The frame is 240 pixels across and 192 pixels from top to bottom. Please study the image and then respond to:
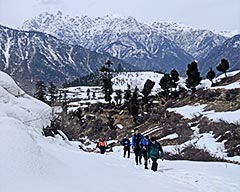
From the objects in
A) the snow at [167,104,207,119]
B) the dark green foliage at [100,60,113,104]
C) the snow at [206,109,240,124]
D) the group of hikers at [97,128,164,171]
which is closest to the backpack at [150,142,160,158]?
the group of hikers at [97,128,164,171]

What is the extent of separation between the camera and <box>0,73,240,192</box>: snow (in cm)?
852

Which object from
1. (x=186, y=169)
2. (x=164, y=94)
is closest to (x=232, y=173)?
(x=186, y=169)

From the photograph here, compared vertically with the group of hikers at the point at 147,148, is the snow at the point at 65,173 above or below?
below

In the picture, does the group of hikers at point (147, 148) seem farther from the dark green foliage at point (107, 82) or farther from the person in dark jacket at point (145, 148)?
the dark green foliage at point (107, 82)

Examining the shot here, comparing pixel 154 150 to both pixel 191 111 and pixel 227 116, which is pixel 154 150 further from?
pixel 191 111

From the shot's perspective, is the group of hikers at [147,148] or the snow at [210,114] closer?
the group of hikers at [147,148]

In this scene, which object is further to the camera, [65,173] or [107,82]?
[107,82]

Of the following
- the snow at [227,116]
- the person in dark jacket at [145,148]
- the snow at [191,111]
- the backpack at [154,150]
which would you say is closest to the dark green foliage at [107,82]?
the snow at [191,111]

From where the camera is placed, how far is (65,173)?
32.5ft

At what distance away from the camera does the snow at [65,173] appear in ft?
27.9

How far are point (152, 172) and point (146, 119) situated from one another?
1659 inches

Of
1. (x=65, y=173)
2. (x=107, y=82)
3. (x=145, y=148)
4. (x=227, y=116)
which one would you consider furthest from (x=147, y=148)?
(x=107, y=82)

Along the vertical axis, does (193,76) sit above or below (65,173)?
above

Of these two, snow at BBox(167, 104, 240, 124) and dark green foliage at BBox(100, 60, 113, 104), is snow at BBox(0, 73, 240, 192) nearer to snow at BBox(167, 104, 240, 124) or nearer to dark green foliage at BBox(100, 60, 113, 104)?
snow at BBox(167, 104, 240, 124)
